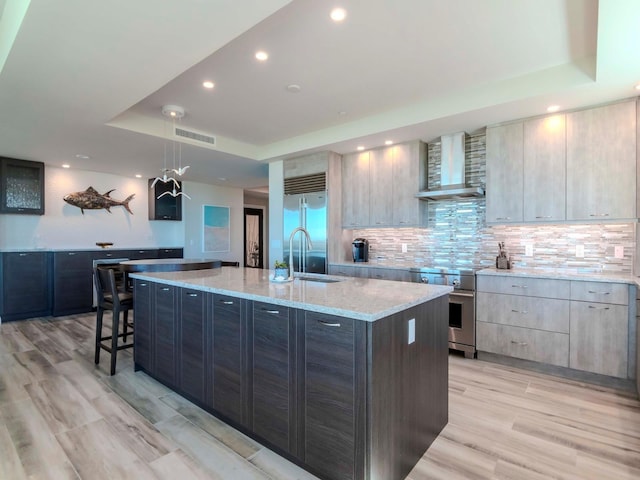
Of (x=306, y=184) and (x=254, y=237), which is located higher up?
(x=306, y=184)

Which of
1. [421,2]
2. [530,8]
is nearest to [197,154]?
[421,2]

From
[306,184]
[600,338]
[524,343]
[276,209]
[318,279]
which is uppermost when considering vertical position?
[306,184]

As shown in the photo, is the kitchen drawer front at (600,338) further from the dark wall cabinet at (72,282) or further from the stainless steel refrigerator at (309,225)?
the dark wall cabinet at (72,282)

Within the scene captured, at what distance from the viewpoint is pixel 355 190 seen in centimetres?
484

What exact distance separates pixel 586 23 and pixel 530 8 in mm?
469

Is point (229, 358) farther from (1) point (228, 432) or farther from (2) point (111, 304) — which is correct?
(2) point (111, 304)

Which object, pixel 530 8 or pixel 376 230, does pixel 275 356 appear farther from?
pixel 376 230

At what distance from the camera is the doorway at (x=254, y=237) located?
392 inches

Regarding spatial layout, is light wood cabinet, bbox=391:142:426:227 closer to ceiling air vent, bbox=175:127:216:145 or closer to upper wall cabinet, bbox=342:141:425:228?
upper wall cabinet, bbox=342:141:425:228

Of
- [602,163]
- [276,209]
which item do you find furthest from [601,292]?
[276,209]

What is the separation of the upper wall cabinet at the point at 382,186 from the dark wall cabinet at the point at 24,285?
4.94 meters

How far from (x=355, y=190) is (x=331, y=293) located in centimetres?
308

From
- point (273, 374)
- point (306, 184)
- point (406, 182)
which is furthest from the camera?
point (306, 184)

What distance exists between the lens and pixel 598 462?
1.88 meters
